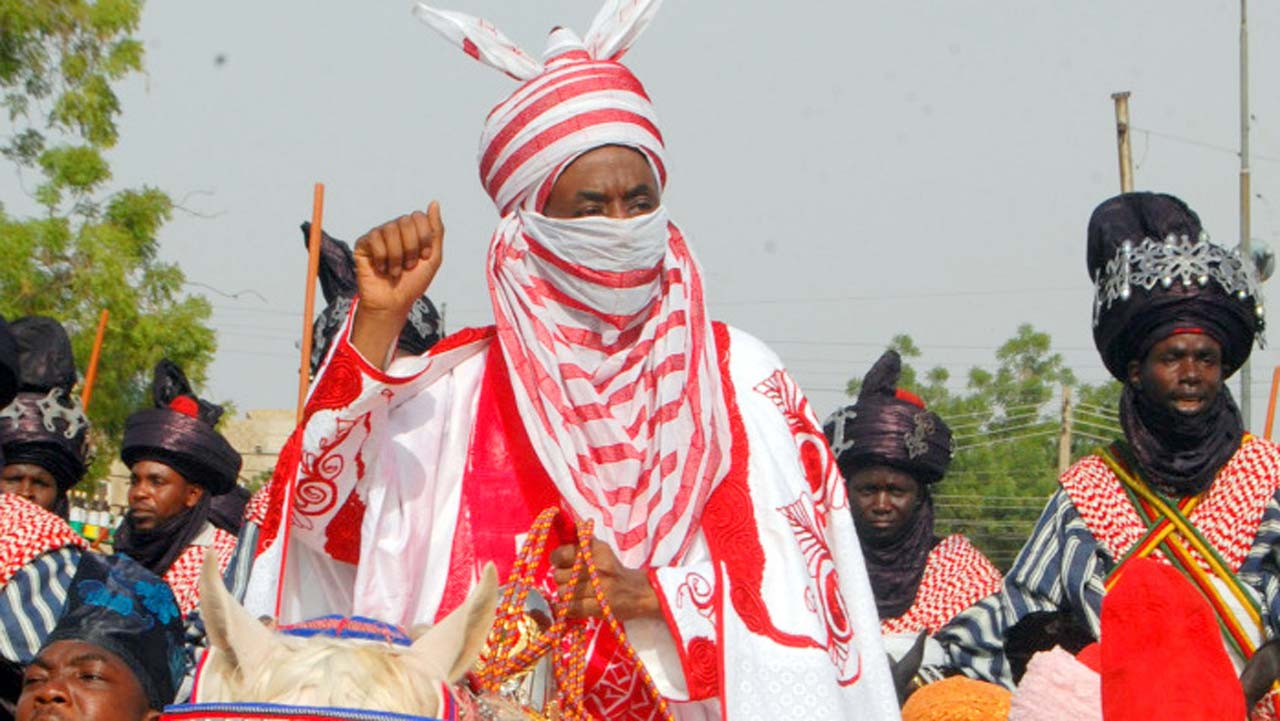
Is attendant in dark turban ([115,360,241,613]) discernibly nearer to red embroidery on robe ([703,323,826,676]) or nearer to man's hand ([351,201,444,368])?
red embroidery on robe ([703,323,826,676])

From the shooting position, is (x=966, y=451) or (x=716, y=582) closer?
(x=716, y=582)

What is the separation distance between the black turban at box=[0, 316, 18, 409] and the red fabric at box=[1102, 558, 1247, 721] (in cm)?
344

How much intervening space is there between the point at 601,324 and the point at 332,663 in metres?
1.69

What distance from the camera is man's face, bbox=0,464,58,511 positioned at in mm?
9133

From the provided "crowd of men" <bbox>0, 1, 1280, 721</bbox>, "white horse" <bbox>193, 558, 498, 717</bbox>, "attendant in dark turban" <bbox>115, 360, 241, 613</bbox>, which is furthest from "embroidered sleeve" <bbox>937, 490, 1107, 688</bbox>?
"white horse" <bbox>193, 558, 498, 717</bbox>

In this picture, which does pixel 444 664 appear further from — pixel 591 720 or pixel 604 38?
pixel 604 38

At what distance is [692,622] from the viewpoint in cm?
416

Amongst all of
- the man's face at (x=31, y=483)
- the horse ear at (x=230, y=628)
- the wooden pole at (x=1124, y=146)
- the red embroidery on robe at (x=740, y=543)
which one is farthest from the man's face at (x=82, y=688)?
the wooden pole at (x=1124, y=146)

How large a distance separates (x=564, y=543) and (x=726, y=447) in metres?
0.43

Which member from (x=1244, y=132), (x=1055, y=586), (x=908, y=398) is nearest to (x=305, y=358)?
(x=1055, y=586)

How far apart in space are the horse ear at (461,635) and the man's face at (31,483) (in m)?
6.39

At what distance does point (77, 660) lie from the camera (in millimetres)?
4875

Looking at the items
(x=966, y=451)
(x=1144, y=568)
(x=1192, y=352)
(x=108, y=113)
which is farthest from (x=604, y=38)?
A: (x=966, y=451)

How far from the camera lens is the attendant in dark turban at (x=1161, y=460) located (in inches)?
266
